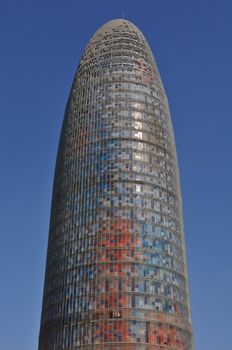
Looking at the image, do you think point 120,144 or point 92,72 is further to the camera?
point 92,72

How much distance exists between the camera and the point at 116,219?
12656 cm

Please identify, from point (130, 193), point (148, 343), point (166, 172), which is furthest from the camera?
point (166, 172)

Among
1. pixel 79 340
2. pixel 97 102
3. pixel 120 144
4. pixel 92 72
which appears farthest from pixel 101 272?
pixel 92 72

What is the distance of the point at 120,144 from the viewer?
138 m

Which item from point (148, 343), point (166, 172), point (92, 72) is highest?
point (92, 72)

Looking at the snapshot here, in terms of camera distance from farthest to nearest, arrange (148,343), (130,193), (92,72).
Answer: (92,72), (130,193), (148,343)

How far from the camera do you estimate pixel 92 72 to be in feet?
507

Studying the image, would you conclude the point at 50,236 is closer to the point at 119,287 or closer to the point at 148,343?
the point at 119,287

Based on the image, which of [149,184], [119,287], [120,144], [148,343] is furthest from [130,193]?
[148,343]

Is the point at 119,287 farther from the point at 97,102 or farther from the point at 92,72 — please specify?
the point at 92,72

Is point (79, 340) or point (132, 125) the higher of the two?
point (132, 125)

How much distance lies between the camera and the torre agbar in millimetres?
116375

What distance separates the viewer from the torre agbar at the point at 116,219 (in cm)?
11638

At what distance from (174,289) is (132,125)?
4631 centimetres
